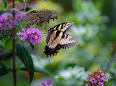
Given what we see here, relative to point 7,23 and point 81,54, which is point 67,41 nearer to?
point 7,23

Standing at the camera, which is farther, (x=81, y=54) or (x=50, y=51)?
(x=81, y=54)

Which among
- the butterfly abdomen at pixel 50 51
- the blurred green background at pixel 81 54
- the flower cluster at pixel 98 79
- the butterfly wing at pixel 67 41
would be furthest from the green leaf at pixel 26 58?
the blurred green background at pixel 81 54

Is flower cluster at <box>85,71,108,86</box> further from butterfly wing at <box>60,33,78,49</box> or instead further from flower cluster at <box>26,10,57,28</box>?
flower cluster at <box>26,10,57,28</box>

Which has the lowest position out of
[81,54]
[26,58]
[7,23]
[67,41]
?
[81,54]

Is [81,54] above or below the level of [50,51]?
below

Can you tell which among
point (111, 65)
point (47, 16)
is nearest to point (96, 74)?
point (47, 16)

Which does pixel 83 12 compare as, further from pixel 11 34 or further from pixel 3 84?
pixel 11 34

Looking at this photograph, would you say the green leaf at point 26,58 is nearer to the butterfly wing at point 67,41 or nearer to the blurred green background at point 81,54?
the butterfly wing at point 67,41

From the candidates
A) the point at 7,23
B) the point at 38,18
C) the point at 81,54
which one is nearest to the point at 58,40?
the point at 38,18

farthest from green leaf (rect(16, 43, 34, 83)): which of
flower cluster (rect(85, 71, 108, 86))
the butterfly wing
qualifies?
flower cluster (rect(85, 71, 108, 86))
